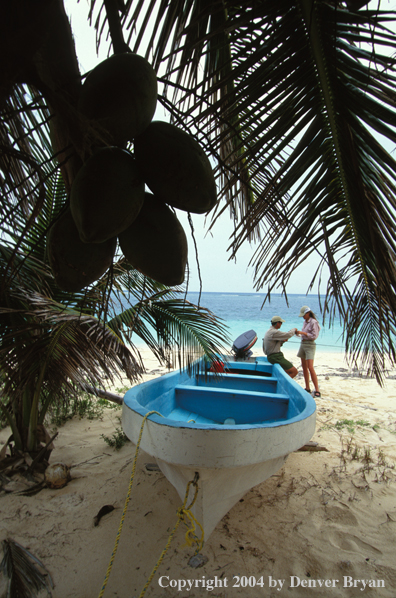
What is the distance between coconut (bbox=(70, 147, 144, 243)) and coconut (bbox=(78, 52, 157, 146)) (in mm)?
43

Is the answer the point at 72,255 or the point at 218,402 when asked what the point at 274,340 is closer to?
the point at 218,402

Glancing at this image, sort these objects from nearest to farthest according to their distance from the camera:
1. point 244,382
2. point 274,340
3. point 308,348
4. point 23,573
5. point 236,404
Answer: point 23,573 < point 236,404 < point 244,382 < point 274,340 < point 308,348

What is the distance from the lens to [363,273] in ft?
5.34

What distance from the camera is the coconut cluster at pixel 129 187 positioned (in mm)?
566

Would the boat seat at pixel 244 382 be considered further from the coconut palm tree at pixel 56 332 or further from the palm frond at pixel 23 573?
the palm frond at pixel 23 573

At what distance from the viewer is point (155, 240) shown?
0.66 metres

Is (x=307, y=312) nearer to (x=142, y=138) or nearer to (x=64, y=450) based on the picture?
(x=64, y=450)

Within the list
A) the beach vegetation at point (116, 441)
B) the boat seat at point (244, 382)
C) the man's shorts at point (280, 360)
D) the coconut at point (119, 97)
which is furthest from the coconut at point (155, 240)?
the man's shorts at point (280, 360)

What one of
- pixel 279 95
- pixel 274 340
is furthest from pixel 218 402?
pixel 279 95

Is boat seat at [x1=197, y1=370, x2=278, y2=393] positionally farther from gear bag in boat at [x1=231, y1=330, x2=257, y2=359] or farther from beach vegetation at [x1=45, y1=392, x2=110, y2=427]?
gear bag in boat at [x1=231, y1=330, x2=257, y2=359]

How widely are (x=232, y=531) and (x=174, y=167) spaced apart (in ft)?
10.2

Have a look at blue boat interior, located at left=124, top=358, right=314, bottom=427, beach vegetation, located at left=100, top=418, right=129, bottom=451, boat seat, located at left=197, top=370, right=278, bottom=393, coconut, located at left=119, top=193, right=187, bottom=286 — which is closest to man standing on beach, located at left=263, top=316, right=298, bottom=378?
boat seat, located at left=197, top=370, right=278, bottom=393

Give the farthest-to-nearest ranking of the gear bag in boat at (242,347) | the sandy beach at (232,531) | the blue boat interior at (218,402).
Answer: the gear bag in boat at (242,347) → the blue boat interior at (218,402) → the sandy beach at (232,531)

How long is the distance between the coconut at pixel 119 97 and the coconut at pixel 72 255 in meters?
0.19
